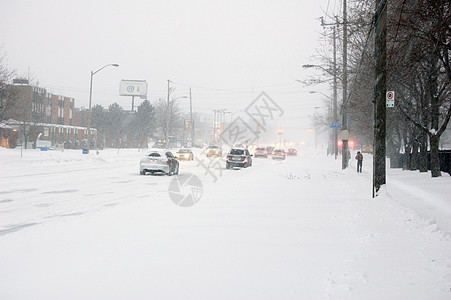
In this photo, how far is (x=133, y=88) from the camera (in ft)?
324

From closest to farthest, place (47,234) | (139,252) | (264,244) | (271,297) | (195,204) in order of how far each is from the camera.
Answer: (271,297), (139,252), (264,244), (47,234), (195,204)

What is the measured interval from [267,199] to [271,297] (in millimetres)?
8504

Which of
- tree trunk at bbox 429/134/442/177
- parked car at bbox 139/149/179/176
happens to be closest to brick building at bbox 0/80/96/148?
parked car at bbox 139/149/179/176

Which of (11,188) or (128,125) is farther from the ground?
(128,125)

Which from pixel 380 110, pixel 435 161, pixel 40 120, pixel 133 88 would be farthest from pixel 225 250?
pixel 133 88

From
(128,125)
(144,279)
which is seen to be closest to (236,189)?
(144,279)

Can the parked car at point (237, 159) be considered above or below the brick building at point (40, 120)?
below

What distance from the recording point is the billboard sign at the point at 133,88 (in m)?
98.3

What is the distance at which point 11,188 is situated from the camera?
616 inches

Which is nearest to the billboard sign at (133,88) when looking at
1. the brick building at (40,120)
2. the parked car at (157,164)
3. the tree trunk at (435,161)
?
the brick building at (40,120)

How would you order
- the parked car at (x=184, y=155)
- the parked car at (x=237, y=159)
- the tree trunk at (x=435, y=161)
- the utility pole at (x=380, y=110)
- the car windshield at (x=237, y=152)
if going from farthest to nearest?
1. the parked car at (x=184, y=155)
2. the car windshield at (x=237, y=152)
3. the parked car at (x=237, y=159)
4. the tree trunk at (x=435, y=161)
5. the utility pole at (x=380, y=110)

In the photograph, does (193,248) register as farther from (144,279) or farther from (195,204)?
(195,204)

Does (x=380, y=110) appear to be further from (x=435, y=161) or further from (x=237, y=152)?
(x=237, y=152)

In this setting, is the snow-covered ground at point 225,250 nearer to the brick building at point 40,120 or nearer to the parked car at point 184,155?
the parked car at point 184,155
